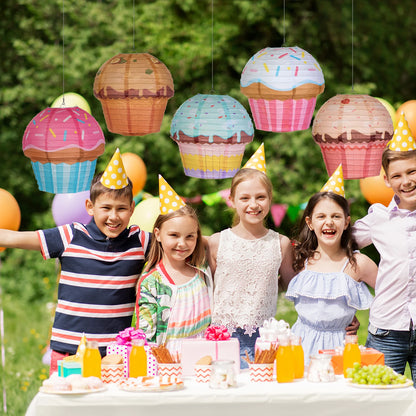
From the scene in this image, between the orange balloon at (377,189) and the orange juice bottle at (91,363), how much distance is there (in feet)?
8.06

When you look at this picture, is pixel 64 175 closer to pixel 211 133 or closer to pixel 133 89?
pixel 133 89

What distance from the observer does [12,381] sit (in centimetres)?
697

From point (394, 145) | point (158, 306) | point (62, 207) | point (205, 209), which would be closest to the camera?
point (158, 306)

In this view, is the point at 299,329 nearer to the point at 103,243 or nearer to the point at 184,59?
the point at 103,243

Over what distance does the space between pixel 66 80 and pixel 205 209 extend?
94.7 inches

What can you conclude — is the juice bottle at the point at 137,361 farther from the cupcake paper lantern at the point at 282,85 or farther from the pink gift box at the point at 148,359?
the cupcake paper lantern at the point at 282,85

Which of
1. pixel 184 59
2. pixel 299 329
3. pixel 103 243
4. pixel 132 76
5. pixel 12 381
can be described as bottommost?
pixel 12 381

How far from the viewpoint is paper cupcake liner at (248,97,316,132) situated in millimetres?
4441

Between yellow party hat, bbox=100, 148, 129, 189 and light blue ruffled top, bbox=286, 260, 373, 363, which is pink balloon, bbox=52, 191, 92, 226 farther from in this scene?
light blue ruffled top, bbox=286, 260, 373, 363

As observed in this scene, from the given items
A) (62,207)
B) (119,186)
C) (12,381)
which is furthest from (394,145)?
(12,381)

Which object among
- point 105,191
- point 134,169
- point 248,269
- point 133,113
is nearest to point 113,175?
point 105,191

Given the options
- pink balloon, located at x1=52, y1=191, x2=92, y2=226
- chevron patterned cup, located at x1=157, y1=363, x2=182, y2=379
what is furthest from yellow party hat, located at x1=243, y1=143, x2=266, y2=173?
pink balloon, located at x1=52, y1=191, x2=92, y2=226

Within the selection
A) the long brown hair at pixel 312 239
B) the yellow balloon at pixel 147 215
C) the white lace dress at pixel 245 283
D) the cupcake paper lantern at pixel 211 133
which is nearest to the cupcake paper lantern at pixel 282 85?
the cupcake paper lantern at pixel 211 133

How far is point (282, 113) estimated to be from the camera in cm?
448
